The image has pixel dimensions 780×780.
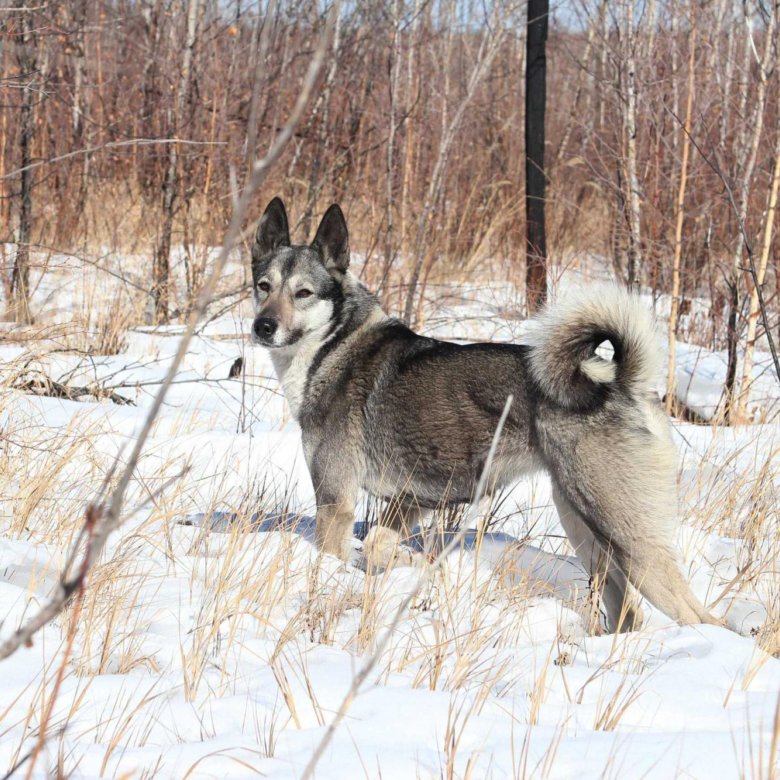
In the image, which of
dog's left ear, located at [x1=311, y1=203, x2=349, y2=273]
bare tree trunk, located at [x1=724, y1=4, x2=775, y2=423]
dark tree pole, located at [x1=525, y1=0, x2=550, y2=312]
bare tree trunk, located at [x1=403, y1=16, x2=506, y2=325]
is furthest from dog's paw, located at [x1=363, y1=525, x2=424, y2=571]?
dark tree pole, located at [x1=525, y1=0, x2=550, y2=312]

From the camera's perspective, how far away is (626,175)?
606cm

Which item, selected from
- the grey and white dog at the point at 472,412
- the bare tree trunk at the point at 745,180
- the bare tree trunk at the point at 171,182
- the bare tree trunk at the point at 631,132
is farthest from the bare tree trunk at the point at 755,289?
the bare tree trunk at the point at 171,182

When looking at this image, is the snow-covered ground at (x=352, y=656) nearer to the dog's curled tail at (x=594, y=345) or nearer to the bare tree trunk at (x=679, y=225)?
the dog's curled tail at (x=594, y=345)

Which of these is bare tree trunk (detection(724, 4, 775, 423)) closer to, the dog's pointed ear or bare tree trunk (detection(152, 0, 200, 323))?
the dog's pointed ear

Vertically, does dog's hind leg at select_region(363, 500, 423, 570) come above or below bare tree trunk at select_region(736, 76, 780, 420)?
below

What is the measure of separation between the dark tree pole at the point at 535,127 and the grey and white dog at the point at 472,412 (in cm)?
459

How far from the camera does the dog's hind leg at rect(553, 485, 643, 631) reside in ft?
9.78

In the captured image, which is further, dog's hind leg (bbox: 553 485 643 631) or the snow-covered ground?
dog's hind leg (bbox: 553 485 643 631)

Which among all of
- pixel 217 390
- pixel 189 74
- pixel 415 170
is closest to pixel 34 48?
pixel 189 74

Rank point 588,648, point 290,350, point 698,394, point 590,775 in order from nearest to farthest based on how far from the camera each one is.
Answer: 1. point 590,775
2. point 588,648
3. point 290,350
4. point 698,394

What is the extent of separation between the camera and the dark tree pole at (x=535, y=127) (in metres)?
8.44

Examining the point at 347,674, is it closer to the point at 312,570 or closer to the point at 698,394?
the point at 312,570

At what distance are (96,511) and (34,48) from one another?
781cm

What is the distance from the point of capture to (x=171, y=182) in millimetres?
7824
